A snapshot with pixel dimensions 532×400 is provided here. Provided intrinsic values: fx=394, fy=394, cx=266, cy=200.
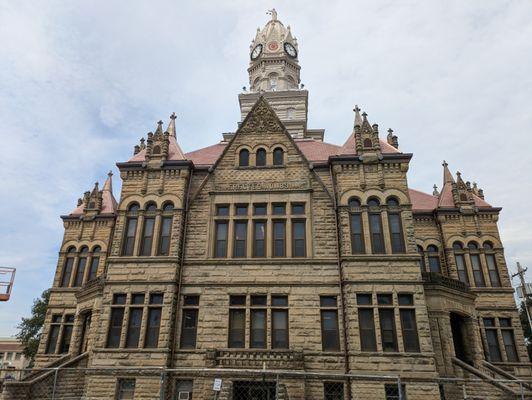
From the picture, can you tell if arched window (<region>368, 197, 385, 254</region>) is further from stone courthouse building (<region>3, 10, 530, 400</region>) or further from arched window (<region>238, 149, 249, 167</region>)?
arched window (<region>238, 149, 249, 167</region>)

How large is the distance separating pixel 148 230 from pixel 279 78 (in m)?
31.4

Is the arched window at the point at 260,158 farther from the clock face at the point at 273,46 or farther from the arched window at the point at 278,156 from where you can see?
the clock face at the point at 273,46

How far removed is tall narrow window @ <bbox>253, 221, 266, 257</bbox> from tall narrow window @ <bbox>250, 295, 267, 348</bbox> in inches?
90.6

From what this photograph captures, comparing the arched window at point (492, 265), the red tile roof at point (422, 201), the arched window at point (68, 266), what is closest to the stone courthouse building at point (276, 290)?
the arched window at point (492, 265)

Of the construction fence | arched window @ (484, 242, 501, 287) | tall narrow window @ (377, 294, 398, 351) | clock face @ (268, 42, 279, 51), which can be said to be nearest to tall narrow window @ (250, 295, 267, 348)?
the construction fence

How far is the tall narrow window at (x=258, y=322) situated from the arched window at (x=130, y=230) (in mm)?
7190

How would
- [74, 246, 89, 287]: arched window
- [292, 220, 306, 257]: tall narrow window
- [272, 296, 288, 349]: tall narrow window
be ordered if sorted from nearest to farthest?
[272, 296, 288, 349]: tall narrow window, [292, 220, 306, 257]: tall narrow window, [74, 246, 89, 287]: arched window

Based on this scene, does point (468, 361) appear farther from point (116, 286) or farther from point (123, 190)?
point (123, 190)

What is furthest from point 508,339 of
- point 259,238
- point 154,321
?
point 154,321

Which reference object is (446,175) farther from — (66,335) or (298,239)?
(66,335)

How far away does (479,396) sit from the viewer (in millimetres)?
17984

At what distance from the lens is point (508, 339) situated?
24953 mm

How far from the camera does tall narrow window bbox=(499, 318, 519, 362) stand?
24.6 meters

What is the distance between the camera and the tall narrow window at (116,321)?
19.4 metres
